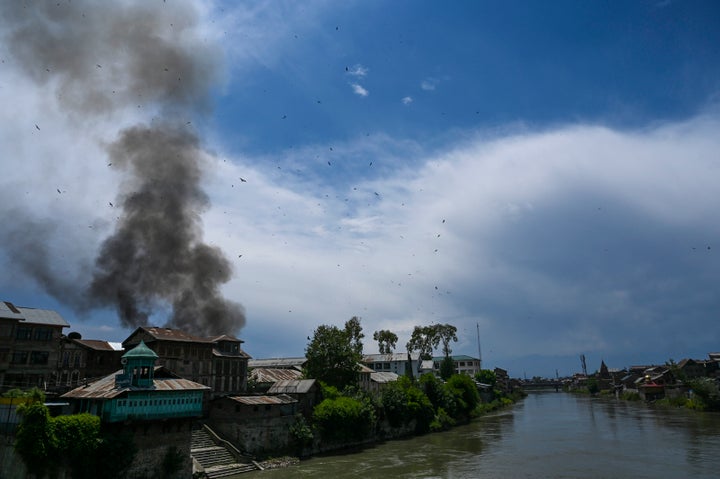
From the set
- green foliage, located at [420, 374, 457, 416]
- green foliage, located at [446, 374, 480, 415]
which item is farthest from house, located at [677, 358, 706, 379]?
green foliage, located at [420, 374, 457, 416]

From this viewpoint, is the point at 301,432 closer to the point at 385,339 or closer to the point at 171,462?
the point at 171,462

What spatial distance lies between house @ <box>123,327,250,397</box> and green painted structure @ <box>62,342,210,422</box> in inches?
694

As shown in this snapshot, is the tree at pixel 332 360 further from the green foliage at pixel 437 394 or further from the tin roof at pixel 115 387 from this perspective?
the tin roof at pixel 115 387

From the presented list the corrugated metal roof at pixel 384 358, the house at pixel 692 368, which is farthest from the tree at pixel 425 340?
the house at pixel 692 368

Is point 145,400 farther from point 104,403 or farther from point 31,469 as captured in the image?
point 31,469

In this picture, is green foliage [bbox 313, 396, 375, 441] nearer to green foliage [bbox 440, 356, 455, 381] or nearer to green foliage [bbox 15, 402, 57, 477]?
green foliage [bbox 15, 402, 57, 477]

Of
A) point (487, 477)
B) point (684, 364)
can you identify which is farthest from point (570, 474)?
point (684, 364)

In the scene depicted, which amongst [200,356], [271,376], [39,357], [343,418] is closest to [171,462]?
[343,418]

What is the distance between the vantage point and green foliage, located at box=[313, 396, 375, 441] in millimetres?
52375

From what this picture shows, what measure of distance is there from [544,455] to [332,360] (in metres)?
30.0

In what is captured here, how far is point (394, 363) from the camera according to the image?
11956cm

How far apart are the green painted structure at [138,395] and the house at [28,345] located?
1762 cm

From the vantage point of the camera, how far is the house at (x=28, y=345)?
4525cm

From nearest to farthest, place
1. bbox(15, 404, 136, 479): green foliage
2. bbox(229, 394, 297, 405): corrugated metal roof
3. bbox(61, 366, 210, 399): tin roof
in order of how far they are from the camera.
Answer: bbox(15, 404, 136, 479): green foliage, bbox(61, 366, 210, 399): tin roof, bbox(229, 394, 297, 405): corrugated metal roof
